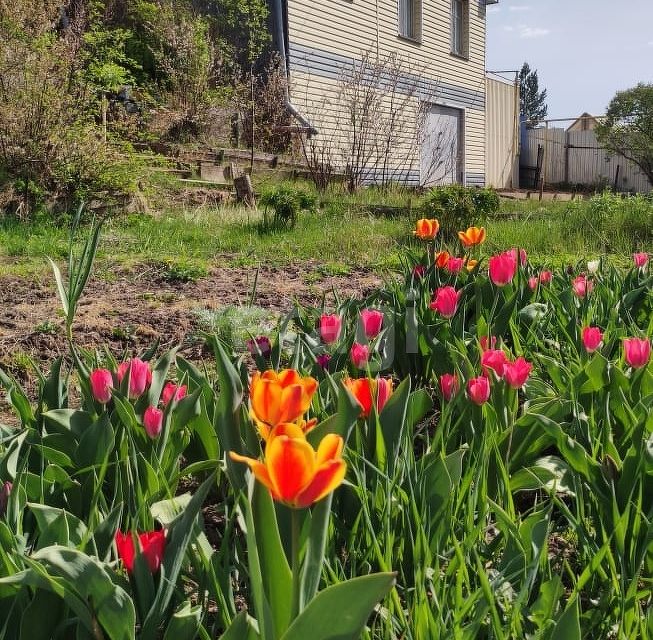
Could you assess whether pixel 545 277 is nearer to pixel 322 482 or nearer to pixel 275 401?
pixel 275 401

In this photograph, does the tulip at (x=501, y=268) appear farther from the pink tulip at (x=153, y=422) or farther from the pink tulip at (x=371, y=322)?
the pink tulip at (x=153, y=422)

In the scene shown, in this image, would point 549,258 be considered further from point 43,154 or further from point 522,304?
point 43,154

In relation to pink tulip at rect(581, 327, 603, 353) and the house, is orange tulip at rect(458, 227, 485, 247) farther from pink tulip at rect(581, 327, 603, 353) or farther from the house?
the house

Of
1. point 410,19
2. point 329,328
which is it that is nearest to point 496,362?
point 329,328

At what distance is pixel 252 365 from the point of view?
2.87 metres

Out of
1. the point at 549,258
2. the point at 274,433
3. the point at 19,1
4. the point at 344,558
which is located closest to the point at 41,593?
the point at 274,433

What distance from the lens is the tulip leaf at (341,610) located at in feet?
2.15

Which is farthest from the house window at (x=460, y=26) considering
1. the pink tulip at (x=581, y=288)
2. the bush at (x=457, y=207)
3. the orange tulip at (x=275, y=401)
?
the orange tulip at (x=275, y=401)

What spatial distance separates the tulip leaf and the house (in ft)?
36.9

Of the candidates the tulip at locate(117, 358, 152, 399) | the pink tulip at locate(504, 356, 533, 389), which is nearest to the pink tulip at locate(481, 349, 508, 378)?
the pink tulip at locate(504, 356, 533, 389)

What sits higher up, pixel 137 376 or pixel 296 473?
pixel 296 473

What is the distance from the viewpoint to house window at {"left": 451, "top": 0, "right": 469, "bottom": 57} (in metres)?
18.8

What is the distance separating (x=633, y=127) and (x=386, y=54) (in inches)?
412

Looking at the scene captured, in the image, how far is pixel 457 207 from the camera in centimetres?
716
